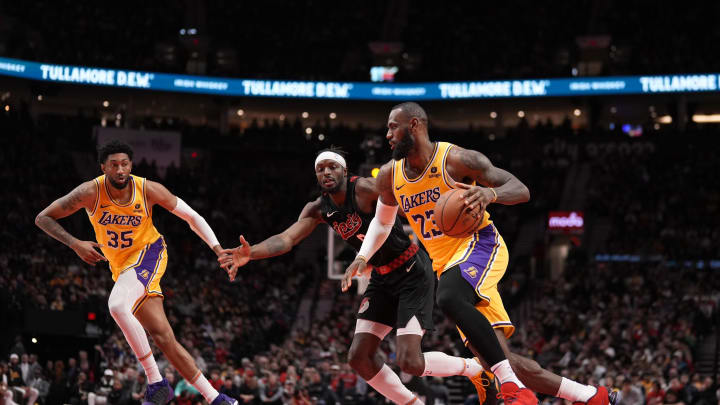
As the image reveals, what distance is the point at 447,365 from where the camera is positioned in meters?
8.49

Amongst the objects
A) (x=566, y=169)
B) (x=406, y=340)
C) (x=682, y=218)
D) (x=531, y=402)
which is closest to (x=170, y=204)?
(x=406, y=340)

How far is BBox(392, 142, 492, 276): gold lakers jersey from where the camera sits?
7461 millimetres

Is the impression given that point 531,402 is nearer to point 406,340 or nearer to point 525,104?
point 406,340

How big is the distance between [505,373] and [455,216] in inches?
49.9

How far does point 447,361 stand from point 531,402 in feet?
6.41

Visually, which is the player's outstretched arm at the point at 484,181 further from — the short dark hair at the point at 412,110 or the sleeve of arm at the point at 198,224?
the sleeve of arm at the point at 198,224

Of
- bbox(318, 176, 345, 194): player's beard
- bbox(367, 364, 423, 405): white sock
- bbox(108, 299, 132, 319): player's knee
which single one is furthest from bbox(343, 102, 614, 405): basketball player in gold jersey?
bbox(108, 299, 132, 319): player's knee

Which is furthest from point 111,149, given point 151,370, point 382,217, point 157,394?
point 382,217

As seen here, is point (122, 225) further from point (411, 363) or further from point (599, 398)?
point (599, 398)

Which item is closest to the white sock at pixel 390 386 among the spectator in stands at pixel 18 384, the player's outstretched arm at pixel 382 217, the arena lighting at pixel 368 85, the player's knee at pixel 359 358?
the player's knee at pixel 359 358

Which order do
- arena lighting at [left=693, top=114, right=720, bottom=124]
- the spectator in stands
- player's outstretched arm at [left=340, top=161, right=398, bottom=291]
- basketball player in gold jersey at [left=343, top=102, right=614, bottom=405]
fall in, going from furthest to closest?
arena lighting at [left=693, top=114, right=720, bottom=124]
the spectator in stands
player's outstretched arm at [left=340, top=161, right=398, bottom=291]
basketball player in gold jersey at [left=343, top=102, right=614, bottom=405]

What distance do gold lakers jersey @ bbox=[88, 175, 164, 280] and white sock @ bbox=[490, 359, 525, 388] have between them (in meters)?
4.15

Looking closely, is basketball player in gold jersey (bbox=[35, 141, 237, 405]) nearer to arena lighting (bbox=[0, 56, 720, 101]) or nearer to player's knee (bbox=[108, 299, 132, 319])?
player's knee (bbox=[108, 299, 132, 319])

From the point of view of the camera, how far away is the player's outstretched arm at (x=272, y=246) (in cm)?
807
